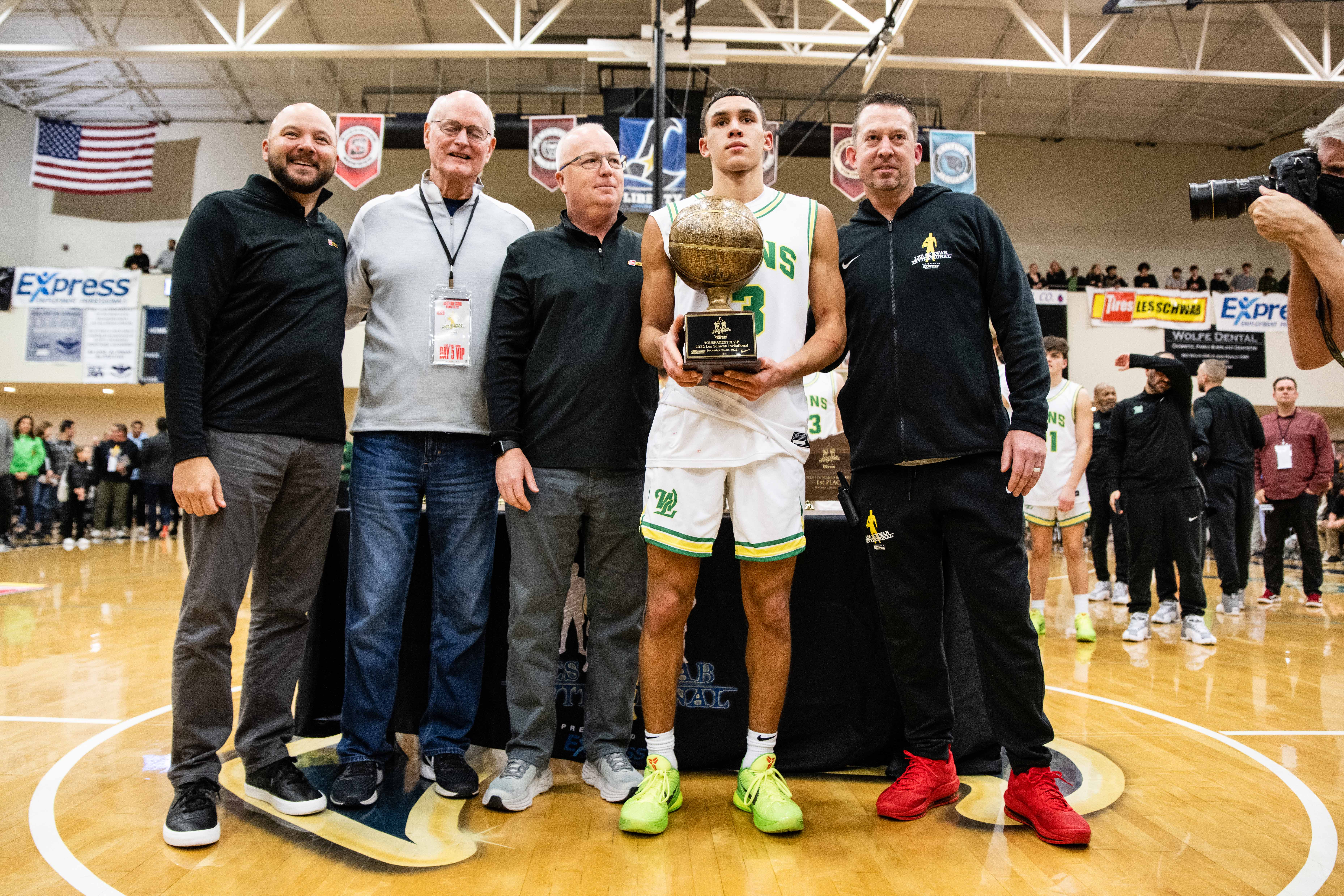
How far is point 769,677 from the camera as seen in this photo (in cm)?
232

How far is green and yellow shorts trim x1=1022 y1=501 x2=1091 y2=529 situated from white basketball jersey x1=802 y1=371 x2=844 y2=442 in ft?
4.42

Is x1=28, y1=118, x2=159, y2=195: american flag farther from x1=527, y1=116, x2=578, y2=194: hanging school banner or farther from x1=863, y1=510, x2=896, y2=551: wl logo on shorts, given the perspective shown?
x1=863, y1=510, x2=896, y2=551: wl logo on shorts

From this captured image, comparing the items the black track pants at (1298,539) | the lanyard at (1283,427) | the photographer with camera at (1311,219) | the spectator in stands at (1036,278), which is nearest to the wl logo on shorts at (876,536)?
the photographer with camera at (1311,219)

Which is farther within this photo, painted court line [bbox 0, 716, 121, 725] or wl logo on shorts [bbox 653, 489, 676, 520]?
painted court line [bbox 0, 716, 121, 725]

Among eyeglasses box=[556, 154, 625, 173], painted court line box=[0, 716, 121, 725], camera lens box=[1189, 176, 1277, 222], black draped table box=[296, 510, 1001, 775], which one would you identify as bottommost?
painted court line box=[0, 716, 121, 725]

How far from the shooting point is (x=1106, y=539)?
760 centimetres

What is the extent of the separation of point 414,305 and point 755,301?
41.0 inches

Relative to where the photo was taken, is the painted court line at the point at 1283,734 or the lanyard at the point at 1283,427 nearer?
the painted court line at the point at 1283,734

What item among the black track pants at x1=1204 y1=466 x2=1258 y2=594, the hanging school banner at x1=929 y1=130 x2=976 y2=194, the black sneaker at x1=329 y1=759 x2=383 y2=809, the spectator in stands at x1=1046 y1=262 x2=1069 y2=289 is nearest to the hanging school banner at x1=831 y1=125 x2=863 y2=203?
the hanging school banner at x1=929 y1=130 x2=976 y2=194

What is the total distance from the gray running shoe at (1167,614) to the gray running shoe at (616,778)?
16.4 ft

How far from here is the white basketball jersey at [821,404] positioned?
4926mm

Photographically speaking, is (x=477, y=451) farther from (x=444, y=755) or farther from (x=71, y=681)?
(x=71, y=681)

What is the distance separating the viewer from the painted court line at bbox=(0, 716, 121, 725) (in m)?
3.19

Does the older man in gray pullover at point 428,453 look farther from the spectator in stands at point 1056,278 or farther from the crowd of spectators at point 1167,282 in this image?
the spectator in stands at point 1056,278
